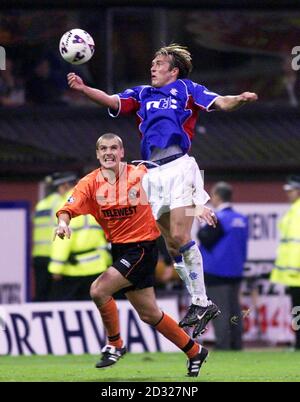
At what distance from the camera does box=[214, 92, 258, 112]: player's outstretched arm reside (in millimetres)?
12016

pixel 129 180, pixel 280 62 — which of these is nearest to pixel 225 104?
pixel 129 180

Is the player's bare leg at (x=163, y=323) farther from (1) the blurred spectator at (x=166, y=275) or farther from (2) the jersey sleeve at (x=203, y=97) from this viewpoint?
(1) the blurred spectator at (x=166, y=275)

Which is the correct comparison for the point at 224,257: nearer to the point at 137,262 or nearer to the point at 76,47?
the point at 137,262

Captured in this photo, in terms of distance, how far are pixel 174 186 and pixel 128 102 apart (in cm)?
86

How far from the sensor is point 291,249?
58.5ft

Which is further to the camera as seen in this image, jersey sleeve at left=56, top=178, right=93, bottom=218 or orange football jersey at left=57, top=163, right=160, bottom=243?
orange football jersey at left=57, top=163, right=160, bottom=243

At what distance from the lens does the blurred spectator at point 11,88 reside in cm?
2073

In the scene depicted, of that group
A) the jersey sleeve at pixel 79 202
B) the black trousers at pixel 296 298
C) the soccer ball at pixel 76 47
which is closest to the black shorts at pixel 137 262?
the jersey sleeve at pixel 79 202

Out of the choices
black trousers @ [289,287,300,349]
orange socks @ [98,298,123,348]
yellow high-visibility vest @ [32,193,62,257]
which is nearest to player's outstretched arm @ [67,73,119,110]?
orange socks @ [98,298,123,348]

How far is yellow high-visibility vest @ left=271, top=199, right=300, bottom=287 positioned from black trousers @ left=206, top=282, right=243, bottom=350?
628 millimetres

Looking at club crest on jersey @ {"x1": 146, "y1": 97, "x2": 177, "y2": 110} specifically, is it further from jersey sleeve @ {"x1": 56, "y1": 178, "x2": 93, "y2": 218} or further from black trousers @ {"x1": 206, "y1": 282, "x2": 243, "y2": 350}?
black trousers @ {"x1": 206, "y1": 282, "x2": 243, "y2": 350}

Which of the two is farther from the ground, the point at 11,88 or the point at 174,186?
the point at 11,88

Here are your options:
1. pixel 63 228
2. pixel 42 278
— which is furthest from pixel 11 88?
pixel 63 228

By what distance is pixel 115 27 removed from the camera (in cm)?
2094
